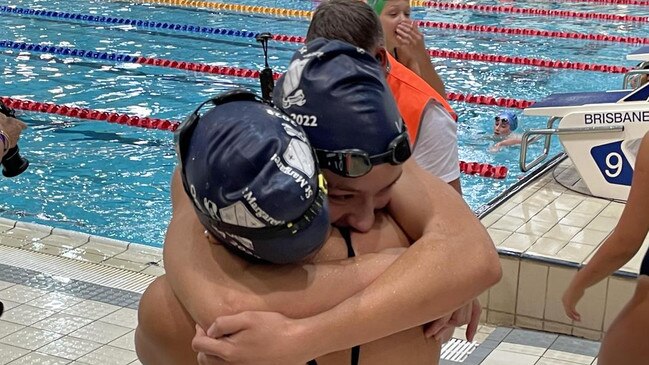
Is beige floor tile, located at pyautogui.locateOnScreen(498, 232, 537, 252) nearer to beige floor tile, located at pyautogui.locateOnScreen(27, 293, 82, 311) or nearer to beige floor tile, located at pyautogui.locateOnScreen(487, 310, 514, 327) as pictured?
beige floor tile, located at pyautogui.locateOnScreen(487, 310, 514, 327)

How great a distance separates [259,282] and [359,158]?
0.21 metres

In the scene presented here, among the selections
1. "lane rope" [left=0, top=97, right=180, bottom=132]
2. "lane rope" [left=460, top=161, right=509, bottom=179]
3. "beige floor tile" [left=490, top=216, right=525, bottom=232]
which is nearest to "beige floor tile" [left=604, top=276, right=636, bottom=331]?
"beige floor tile" [left=490, top=216, right=525, bottom=232]

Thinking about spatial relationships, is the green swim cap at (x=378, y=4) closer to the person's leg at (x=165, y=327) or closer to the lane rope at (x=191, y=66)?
the person's leg at (x=165, y=327)

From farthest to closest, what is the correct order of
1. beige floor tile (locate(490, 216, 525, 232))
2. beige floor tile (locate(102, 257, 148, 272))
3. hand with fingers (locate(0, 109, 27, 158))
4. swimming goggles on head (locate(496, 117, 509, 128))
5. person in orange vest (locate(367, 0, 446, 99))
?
1. swimming goggles on head (locate(496, 117, 509, 128))
2. beige floor tile (locate(102, 257, 148, 272))
3. beige floor tile (locate(490, 216, 525, 232))
4. person in orange vest (locate(367, 0, 446, 99))
5. hand with fingers (locate(0, 109, 27, 158))

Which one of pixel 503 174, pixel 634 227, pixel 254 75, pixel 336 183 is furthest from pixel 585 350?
pixel 254 75

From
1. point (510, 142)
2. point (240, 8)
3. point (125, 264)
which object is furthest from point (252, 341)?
point (240, 8)

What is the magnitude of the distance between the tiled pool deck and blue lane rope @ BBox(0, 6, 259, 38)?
7.16 meters

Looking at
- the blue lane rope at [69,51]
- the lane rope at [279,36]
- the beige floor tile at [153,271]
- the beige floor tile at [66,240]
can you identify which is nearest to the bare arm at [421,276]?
the beige floor tile at [153,271]

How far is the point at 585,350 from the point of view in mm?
3318

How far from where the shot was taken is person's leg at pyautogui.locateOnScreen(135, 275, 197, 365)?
3.98 ft

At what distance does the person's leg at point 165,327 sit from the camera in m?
1.21

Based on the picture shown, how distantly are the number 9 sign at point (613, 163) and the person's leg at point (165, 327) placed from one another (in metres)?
3.48

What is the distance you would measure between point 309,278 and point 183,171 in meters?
0.22

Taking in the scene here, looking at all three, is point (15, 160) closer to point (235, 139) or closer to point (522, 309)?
point (235, 139)
